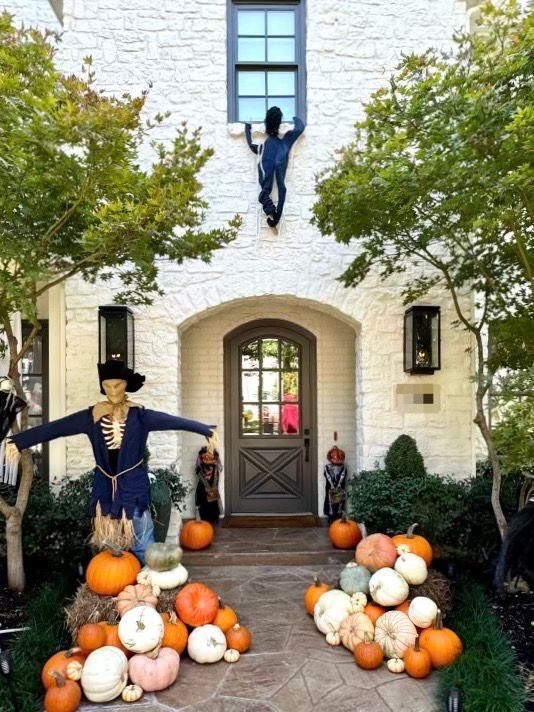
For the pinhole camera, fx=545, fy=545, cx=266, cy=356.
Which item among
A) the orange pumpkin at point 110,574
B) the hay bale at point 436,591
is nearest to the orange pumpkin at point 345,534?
the hay bale at point 436,591

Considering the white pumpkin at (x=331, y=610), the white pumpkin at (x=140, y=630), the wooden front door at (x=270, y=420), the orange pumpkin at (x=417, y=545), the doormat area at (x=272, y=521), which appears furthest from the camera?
the wooden front door at (x=270, y=420)

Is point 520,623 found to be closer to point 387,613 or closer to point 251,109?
point 387,613

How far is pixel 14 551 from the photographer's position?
4.29 meters

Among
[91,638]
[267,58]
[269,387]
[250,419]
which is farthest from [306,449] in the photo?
[267,58]

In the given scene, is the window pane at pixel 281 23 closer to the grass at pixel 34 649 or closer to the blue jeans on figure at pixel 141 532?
the blue jeans on figure at pixel 141 532

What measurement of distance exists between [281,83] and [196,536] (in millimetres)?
4813

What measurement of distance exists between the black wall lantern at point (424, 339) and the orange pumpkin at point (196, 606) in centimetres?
307

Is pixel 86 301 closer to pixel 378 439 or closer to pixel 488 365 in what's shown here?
pixel 378 439

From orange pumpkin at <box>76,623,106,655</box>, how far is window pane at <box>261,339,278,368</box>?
3.78m

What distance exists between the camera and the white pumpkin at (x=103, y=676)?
3.11 metres

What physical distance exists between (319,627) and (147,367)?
3.02 meters

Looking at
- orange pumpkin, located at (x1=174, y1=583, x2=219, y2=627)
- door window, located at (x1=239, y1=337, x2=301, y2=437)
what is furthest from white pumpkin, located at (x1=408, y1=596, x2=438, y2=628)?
door window, located at (x1=239, y1=337, x2=301, y2=437)

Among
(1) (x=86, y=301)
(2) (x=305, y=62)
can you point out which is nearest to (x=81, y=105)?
(1) (x=86, y=301)

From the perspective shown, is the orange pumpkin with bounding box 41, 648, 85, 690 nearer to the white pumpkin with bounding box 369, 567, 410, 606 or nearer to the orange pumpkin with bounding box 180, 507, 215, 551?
the white pumpkin with bounding box 369, 567, 410, 606
